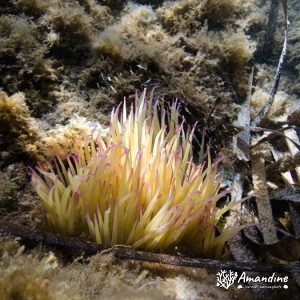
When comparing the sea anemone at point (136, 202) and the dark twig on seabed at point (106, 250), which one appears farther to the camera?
the sea anemone at point (136, 202)

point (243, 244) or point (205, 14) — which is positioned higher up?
point (205, 14)

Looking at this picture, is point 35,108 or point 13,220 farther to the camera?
point 35,108

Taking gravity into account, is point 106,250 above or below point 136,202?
below

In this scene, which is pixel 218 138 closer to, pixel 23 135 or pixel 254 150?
pixel 254 150

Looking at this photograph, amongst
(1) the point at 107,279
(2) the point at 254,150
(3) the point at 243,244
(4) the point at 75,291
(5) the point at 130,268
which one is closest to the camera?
(4) the point at 75,291

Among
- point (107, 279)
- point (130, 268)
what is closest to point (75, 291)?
point (107, 279)

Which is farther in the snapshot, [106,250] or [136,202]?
[136,202]

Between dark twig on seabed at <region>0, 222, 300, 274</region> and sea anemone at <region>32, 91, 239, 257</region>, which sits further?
sea anemone at <region>32, 91, 239, 257</region>

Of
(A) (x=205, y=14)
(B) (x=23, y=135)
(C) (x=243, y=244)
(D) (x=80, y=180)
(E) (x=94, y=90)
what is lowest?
(C) (x=243, y=244)

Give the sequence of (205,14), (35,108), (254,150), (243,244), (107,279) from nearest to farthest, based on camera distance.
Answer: (107,279), (243,244), (35,108), (254,150), (205,14)
